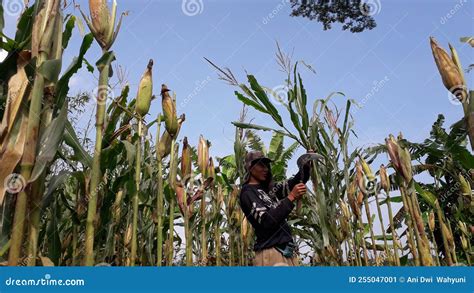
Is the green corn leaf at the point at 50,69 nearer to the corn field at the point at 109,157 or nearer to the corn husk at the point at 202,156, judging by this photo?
the corn field at the point at 109,157

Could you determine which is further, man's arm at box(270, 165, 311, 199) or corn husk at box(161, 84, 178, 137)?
man's arm at box(270, 165, 311, 199)

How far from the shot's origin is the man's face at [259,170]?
2.25m

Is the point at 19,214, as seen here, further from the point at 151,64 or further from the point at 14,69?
the point at 151,64

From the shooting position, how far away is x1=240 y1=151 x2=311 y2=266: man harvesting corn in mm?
1920

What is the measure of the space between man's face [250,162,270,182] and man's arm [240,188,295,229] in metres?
0.16

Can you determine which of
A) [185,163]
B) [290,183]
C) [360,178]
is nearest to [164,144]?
[185,163]

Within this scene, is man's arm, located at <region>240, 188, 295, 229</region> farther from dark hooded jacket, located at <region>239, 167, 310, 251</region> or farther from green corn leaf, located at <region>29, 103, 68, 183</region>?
green corn leaf, located at <region>29, 103, 68, 183</region>

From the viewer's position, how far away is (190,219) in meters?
2.39

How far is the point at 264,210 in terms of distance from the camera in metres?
2.00

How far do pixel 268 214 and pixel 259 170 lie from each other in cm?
38

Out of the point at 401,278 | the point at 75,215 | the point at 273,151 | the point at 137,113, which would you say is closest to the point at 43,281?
the point at 75,215

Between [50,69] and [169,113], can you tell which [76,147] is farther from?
[169,113]

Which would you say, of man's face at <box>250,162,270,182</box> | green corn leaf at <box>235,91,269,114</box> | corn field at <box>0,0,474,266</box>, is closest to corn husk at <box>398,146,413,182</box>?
corn field at <box>0,0,474,266</box>

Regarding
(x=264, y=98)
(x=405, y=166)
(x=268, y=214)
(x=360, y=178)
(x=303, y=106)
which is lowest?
(x=268, y=214)
